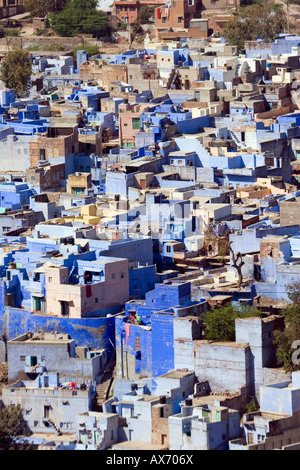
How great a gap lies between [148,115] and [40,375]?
16.3m

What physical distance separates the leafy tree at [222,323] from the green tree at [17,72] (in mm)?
25649

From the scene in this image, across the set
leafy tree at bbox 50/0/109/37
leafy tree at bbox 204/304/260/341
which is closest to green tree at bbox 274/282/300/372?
leafy tree at bbox 204/304/260/341

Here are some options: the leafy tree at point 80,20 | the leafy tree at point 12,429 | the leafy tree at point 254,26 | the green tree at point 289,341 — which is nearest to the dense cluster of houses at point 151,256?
the green tree at point 289,341

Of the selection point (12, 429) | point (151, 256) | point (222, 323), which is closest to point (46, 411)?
point (12, 429)

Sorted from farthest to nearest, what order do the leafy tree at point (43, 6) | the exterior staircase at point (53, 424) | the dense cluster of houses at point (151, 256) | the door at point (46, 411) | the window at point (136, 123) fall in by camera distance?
the leafy tree at point (43, 6), the window at point (136, 123), the door at point (46, 411), the exterior staircase at point (53, 424), the dense cluster of houses at point (151, 256)

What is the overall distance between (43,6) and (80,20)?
2733 millimetres

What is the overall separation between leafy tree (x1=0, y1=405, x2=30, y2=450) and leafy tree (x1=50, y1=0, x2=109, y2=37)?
123 ft

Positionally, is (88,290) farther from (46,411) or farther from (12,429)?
(12,429)

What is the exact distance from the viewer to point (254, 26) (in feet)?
202

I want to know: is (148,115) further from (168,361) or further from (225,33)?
(168,361)

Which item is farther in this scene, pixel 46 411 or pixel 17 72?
pixel 17 72

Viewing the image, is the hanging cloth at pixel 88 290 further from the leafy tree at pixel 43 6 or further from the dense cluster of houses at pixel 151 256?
the leafy tree at pixel 43 6

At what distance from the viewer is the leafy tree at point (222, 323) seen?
1316 inches

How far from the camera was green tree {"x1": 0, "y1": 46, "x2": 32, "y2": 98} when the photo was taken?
58.4 metres
